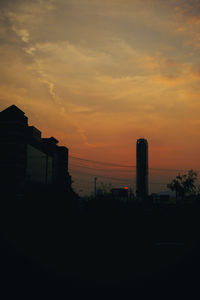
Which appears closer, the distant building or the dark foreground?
the dark foreground

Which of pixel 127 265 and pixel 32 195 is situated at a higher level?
pixel 32 195

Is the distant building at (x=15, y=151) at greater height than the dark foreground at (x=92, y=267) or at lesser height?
greater

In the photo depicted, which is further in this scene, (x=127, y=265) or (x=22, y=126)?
(x=22, y=126)

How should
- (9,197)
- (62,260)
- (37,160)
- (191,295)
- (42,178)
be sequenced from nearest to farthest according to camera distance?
(191,295), (62,260), (9,197), (37,160), (42,178)

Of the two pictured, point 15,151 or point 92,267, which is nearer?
point 92,267

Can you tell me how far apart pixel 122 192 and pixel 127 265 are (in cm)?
15035

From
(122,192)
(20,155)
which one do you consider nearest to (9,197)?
(20,155)

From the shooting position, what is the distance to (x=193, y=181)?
136 m

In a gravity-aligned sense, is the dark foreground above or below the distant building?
below

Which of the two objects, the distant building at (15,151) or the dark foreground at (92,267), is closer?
the dark foreground at (92,267)

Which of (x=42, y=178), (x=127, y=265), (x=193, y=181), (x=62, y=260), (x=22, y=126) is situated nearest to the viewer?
(x=127, y=265)

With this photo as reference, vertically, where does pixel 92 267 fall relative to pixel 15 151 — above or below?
below

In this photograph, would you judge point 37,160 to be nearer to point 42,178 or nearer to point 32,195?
point 42,178

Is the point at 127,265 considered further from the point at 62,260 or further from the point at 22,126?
the point at 22,126
